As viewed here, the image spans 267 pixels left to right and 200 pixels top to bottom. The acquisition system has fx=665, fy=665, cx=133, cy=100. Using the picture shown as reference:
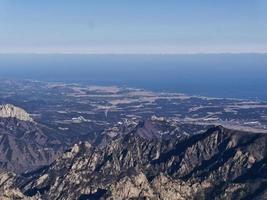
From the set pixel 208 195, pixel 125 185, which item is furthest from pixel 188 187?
pixel 125 185

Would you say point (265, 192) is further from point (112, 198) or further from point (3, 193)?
point (3, 193)

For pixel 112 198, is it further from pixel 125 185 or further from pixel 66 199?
pixel 66 199

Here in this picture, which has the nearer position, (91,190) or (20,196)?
(20,196)

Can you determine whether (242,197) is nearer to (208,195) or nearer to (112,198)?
(208,195)

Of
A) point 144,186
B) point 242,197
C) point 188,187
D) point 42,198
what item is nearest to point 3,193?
point 42,198

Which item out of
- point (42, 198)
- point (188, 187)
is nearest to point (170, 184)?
point (188, 187)

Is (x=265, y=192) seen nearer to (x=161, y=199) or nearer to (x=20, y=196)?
(x=161, y=199)

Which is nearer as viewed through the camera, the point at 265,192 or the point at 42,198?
the point at 265,192

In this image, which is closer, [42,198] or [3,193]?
[3,193]
